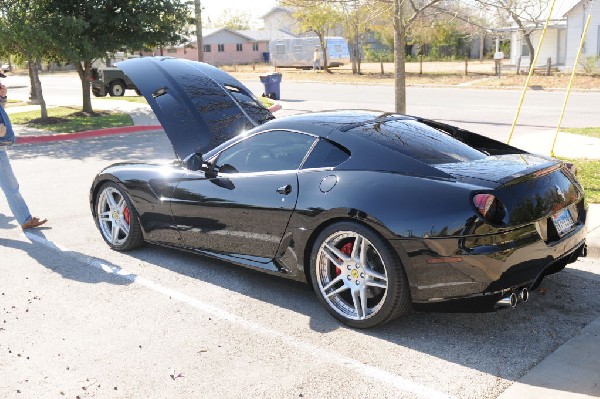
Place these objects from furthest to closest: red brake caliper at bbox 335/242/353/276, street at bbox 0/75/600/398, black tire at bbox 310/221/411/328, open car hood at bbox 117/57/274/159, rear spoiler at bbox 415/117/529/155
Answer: open car hood at bbox 117/57/274/159 → rear spoiler at bbox 415/117/529/155 → red brake caliper at bbox 335/242/353/276 → black tire at bbox 310/221/411/328 → street at bbox 0/75/600/398

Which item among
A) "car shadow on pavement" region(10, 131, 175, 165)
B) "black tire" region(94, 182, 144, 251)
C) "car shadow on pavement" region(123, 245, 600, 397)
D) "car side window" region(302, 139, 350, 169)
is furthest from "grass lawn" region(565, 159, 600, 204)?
"car shadow on pavement" region(10, 131, 175, 165)

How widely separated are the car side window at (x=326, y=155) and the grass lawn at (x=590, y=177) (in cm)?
383

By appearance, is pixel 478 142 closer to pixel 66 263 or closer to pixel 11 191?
pixel 66 263

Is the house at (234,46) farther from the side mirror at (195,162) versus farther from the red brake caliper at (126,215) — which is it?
the side mirror at (195,162)

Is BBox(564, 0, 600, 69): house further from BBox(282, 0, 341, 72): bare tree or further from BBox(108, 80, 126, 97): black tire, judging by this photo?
BBox(108, 80, 126, 97): black tire

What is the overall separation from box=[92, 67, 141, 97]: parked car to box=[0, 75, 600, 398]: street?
79.4 ft

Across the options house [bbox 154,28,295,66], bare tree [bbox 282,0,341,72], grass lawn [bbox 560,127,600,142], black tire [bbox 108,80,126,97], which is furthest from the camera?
house [bbox 154,28,295,66]

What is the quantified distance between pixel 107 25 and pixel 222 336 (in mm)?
15886

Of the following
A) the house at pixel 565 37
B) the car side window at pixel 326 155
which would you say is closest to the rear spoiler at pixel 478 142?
the car side window at pixel 326 155

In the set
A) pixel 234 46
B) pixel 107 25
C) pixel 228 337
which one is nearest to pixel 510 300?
pixel 228 337

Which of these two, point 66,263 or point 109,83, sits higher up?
point 109,83

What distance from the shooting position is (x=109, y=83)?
1172 inches

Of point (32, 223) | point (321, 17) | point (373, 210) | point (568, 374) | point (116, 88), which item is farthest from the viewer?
point (321, 17)

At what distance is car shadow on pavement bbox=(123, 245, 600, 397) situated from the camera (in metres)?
3.99
